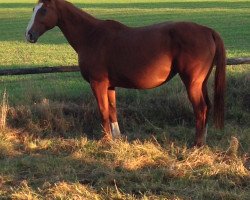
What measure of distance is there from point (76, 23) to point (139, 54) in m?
1.15

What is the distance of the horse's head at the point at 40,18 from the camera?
6.66 metres

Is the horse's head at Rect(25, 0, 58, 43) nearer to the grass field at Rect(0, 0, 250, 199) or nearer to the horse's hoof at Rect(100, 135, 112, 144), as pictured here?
the grass field at Rect(0, 0, 250, 199)

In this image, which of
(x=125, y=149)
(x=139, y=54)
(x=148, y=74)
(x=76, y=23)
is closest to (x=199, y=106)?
(x=148, y=74)

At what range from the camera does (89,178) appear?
17.5 ft

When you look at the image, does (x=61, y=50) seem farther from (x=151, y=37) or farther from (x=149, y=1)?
(x=149, y=1)

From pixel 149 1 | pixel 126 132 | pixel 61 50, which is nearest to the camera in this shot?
pixel 126 132

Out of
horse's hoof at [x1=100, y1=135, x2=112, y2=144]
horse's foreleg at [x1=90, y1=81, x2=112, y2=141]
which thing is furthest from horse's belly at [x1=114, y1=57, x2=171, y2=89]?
horse's hoof at [x1=100, y1=135, x2=112, y2=144]

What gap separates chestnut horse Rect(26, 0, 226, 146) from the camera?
6293 millimetres

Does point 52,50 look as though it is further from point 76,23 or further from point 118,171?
point 118,171

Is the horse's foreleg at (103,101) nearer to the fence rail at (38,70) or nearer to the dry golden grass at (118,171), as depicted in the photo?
the dry golden grass at (118,171)

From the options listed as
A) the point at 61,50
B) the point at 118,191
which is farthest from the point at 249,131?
the point at 61,50

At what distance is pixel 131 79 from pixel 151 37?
672 millimetres

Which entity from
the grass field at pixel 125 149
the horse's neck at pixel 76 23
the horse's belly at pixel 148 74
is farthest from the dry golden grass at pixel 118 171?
the horse's neck at pixel 76 23

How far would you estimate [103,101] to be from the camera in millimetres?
6727
